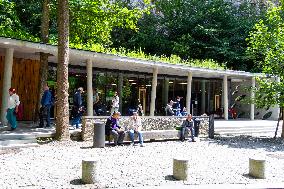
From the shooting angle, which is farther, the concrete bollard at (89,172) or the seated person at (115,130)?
the seated person at (115,130)

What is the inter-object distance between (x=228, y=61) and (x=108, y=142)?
28.2 meters

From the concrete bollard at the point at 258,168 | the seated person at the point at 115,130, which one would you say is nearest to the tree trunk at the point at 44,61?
the seated person at the point at 115,130

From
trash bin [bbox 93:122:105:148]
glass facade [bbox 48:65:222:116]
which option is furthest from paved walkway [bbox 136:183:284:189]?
glass facade [bbox 48:65:222:116]

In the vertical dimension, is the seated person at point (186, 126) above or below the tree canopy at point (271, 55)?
below

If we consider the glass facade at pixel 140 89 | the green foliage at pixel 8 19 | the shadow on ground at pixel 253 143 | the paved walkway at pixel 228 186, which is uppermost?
the green foliage at pixel 8 19

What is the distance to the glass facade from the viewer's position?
24.8 metres

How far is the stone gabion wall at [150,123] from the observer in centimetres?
1498

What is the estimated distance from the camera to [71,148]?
43.3 ft

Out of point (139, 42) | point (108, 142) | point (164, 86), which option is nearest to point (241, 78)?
point (164, 86)

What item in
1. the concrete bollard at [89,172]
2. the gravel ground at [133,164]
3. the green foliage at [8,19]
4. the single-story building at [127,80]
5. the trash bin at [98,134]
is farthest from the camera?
the green foliage at [8,19]

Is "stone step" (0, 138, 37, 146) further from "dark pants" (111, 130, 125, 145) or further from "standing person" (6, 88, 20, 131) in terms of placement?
"dark pants" (111, 130, 125, 145)

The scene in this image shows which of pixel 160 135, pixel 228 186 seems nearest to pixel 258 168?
pixel 228 186

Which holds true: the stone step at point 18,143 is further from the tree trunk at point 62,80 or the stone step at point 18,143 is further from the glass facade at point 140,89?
the glass facade at point 140,89

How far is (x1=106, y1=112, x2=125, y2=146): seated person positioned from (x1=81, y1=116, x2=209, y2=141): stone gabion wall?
0.78m
